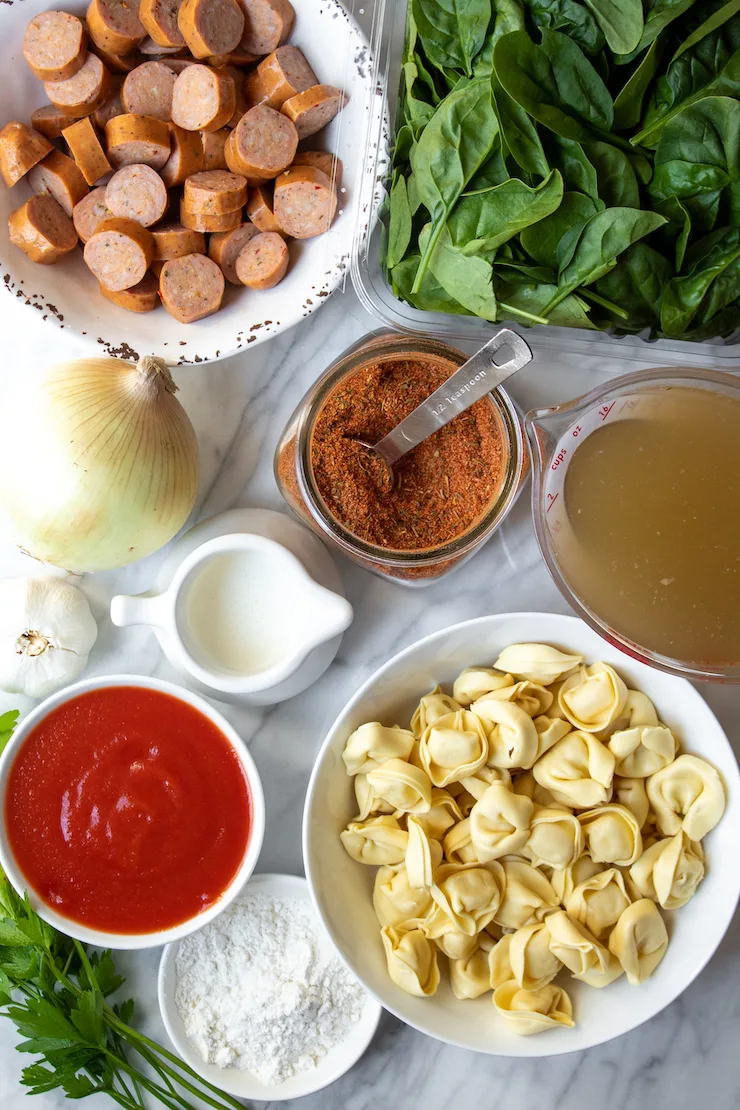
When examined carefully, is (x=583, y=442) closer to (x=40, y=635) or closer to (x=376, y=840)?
(x=376, y=840)

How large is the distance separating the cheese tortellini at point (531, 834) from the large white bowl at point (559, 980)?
18 mm

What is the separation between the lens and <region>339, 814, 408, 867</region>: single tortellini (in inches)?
49.9

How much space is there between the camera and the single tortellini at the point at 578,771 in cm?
124

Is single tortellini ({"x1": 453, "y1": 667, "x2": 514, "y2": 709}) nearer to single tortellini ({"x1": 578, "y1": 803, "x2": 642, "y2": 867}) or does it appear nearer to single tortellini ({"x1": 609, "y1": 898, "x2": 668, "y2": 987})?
single tortellini ({"x1": 578, "y1": 803, "x2": 642, "y2": 867})

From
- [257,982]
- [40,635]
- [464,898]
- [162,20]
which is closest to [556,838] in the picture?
[464,898]

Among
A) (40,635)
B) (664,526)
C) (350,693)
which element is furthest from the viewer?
(350,693)

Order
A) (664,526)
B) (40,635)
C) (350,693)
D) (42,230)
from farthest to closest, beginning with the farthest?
(350,693), (40,635), (42,230), (664,526)

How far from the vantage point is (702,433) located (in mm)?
1099

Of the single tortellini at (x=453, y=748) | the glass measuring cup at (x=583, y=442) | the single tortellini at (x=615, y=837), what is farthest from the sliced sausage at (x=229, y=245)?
the single tortellini at (x=615, y=837)

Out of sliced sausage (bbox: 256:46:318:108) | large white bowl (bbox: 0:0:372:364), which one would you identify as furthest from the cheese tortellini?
sliced sausage (bbox: 256:46:318:108)

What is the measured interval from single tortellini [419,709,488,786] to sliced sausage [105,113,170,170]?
0.85 metres

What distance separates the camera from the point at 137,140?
1199 millimetres

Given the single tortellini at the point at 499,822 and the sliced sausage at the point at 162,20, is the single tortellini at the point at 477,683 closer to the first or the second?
the single tortellini at the point at 499,822

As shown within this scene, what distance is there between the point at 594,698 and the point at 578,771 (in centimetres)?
11
